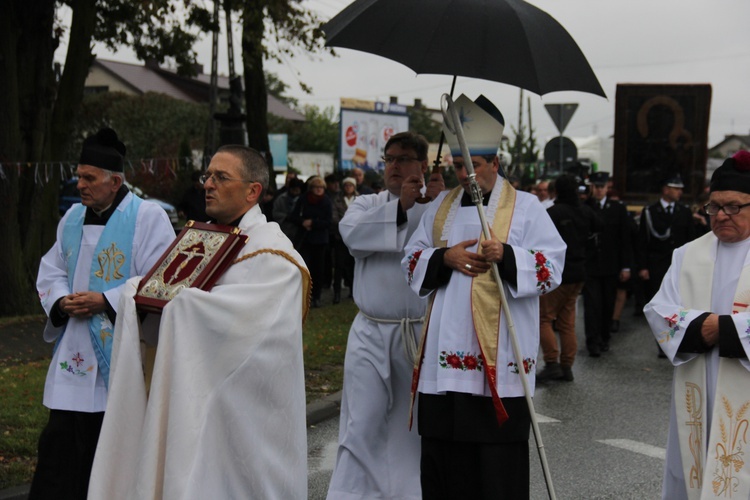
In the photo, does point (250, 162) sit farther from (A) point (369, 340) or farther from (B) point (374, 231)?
(A) point (369, 340)

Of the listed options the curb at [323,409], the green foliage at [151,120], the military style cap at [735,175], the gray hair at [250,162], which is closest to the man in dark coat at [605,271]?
the curb at [323,409]

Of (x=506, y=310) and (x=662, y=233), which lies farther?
(x=662, y=233)

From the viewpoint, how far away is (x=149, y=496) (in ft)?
13.6

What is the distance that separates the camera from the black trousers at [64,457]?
522cm

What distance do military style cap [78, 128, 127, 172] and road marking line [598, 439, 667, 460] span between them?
14.3 feet

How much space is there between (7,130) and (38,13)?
165 cm

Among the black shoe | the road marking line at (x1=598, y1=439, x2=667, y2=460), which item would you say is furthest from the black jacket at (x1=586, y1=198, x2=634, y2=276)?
the road marking line at (x1=598, y1=439, x2=667, y2=460)

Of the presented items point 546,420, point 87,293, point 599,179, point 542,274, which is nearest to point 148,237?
point 87,293

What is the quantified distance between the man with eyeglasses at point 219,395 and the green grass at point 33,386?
94.3 inches

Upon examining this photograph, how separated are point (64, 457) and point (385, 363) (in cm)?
173

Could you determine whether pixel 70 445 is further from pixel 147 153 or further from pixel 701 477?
pixel 147 153

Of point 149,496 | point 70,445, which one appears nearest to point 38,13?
point 70,445

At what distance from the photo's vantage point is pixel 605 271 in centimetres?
1277

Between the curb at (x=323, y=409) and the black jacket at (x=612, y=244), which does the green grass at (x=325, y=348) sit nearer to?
the curb at (x=323, y=409)
